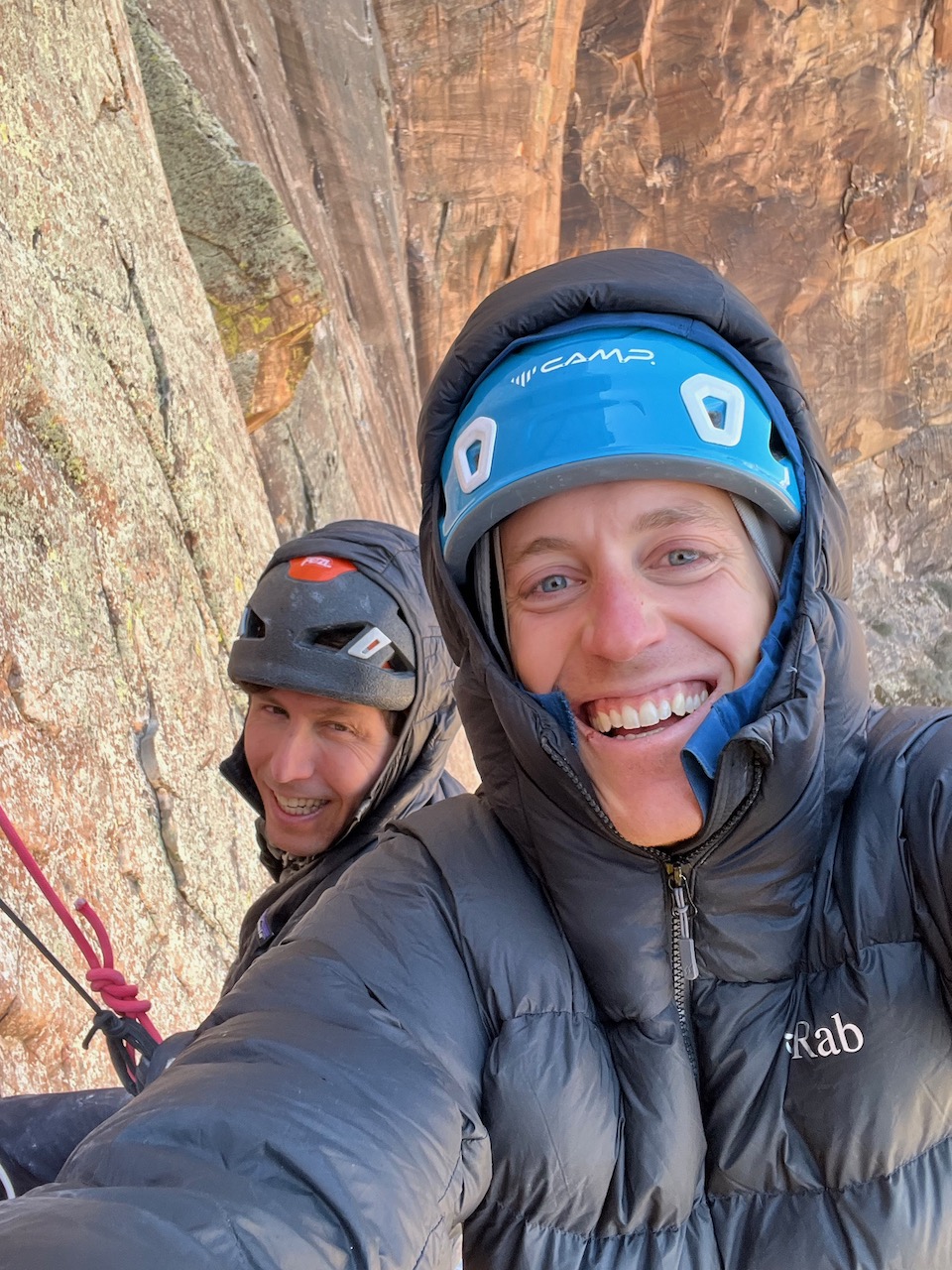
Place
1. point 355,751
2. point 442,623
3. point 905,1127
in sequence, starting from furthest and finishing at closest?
point 355,751 → point 442,623 → point 905,1127

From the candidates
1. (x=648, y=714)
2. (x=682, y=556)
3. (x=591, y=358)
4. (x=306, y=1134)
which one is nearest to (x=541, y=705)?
(x=648, y=714)

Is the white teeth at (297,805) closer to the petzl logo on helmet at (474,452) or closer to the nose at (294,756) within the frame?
the nose at (294,756)

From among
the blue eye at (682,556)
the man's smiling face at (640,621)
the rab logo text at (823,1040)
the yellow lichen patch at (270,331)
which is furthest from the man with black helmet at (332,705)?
the yellow lichen patch at (270,331)

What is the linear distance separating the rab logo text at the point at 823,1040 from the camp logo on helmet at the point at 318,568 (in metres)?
1.85

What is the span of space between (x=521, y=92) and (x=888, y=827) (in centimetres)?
1174

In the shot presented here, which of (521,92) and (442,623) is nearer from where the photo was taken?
(442,623)

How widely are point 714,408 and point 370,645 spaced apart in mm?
1430

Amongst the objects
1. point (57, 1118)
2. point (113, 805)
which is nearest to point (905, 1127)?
point (57, 1118)

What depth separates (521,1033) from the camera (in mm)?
1262

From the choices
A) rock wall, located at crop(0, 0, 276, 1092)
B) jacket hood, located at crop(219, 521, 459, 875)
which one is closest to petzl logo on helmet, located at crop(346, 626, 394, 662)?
jacket hood, located at crop(219, 521, 459, 875)

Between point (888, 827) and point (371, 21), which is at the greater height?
point (371, 21)

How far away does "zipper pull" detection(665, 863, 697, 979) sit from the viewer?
1355 mm

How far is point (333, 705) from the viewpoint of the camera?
2766mm

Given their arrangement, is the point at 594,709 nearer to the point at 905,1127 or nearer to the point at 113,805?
the point at 905,1127
